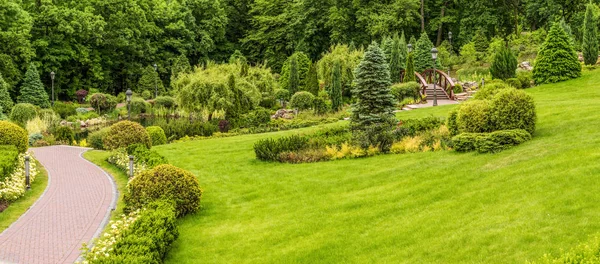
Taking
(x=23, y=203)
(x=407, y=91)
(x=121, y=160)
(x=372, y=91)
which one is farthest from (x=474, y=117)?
(x=407, y=91)

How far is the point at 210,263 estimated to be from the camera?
9953mm

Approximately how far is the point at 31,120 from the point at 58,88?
2067 cm

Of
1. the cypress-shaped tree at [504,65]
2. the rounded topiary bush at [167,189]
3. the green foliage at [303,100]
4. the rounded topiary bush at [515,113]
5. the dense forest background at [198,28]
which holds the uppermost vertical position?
the dense forest background at [198,28]

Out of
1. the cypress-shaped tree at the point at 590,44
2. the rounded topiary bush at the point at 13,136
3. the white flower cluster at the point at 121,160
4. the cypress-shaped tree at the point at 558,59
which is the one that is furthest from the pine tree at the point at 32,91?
the cypress-shaped tree at the point at 590,44

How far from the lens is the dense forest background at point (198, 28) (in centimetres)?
5031

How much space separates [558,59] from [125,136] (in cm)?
2236

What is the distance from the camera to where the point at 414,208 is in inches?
424

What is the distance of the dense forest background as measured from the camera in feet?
165

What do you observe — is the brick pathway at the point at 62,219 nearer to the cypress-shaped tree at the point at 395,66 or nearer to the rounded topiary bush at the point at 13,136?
the rounded topiary bush at the point at 13,136

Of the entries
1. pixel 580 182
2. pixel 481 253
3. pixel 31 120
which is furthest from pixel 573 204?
pixel 31 120

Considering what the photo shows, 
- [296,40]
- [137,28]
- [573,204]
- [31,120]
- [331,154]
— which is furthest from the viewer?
[296,40]

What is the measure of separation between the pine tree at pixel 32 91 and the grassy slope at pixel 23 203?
1246 inches

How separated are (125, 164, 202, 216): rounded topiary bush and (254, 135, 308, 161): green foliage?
527 cm

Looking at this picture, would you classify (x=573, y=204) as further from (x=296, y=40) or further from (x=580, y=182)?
(x=296, y=40)
